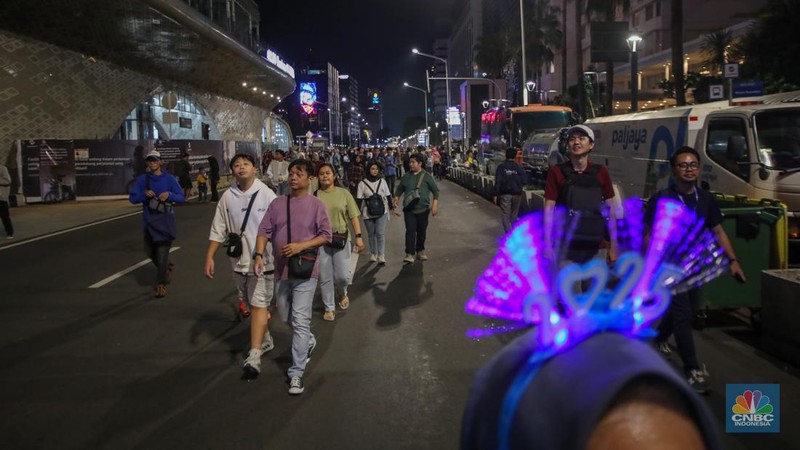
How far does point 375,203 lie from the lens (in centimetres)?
1011

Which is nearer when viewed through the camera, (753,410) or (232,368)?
(753,410)

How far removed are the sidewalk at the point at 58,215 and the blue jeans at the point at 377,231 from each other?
8.16 meters

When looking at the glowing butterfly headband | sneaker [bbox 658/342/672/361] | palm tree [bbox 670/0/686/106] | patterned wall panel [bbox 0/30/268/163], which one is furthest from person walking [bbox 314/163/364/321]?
patterned wall panel [bbox 0/30/268/163]

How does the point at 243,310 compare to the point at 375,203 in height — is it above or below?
below

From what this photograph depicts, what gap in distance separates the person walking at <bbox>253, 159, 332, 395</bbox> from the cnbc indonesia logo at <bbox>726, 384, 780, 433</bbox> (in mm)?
3034

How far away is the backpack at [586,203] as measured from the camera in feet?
16.1

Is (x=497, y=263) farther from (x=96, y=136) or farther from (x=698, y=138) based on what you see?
(x=96, y=136)

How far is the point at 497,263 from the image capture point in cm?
1073

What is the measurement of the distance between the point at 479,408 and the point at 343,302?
6.75 m

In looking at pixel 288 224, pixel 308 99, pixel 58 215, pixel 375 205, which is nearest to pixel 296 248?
pixel 288 224

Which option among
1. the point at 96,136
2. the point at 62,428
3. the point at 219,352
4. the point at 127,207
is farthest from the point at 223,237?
the point at 96,136

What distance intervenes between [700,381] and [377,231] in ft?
21.1

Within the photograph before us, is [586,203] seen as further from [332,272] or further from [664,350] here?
[332,272]

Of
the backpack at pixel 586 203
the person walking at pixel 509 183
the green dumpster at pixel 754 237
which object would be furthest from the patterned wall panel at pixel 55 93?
the green dumpster at pixel 754 237
